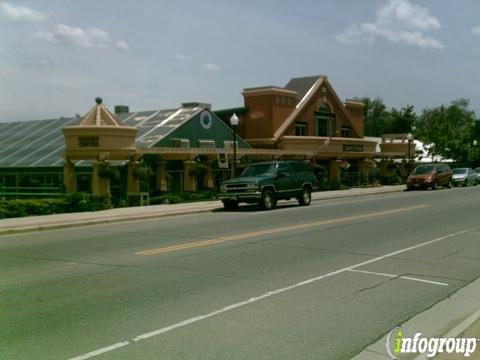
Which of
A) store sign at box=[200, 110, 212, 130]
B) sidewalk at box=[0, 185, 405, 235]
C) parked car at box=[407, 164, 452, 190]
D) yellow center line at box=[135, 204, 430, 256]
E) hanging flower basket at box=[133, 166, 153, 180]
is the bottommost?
yellow center line at box=[135, 204, 430, 256]

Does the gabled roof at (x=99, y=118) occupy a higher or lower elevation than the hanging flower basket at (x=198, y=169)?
higher

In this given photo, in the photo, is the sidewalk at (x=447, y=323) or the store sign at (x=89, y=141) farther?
the store sign at (x=89, y=141)

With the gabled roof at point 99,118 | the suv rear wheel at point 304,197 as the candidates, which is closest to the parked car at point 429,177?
the suv rear wheel at point 304,197

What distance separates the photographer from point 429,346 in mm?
5598

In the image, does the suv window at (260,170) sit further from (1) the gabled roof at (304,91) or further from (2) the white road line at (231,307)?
(1) the gabled roof at (304,91)

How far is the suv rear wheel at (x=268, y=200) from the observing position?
23.4 metres

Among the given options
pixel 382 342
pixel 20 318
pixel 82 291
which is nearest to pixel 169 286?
pixel 82 291

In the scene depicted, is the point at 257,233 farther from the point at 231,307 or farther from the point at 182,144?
the point at 182,144

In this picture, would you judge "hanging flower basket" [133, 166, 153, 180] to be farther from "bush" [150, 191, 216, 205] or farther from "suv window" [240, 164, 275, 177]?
"suv window" [240, 164, 275, 177]

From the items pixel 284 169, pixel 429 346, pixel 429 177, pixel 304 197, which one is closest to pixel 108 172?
pixel 284 169

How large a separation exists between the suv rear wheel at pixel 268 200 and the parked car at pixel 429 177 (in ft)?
62.1

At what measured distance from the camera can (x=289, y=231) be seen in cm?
1528

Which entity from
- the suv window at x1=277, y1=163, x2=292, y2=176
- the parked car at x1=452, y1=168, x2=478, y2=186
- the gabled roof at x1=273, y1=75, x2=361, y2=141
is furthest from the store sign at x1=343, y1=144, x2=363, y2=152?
the suv window at x1=277, y1=163, x2=292, y2=176

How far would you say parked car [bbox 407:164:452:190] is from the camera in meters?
39.4
